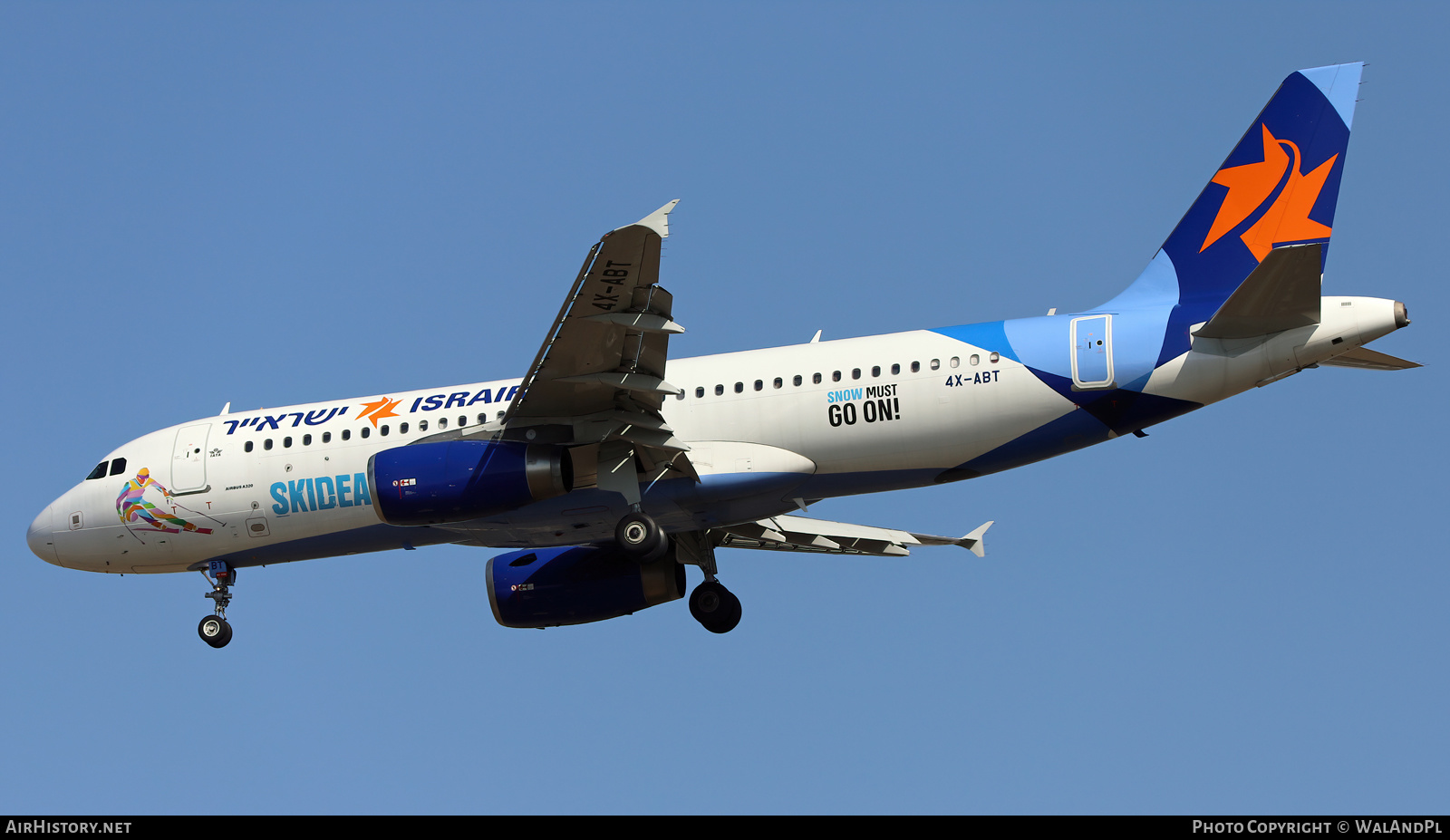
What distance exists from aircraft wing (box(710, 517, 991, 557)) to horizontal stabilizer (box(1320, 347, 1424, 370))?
307 inches

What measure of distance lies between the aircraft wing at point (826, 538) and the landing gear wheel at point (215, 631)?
9.21 metres

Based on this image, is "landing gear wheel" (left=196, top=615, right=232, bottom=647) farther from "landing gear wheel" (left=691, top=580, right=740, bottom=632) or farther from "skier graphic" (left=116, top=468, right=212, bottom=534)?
"landing gear wheel" (left=691, top=580, right=740, bottom=632)

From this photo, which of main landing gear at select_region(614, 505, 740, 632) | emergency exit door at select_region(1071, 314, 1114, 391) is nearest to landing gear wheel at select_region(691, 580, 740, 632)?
main landing gear at select_region(614, 505, 740, 632)

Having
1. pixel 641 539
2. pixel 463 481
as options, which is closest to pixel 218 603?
pixel 463 481

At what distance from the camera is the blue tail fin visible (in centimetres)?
2411

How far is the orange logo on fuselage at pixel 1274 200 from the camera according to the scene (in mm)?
24125

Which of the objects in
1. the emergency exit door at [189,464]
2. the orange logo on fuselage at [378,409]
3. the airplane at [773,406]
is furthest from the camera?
the emergency exit door at [189,464]

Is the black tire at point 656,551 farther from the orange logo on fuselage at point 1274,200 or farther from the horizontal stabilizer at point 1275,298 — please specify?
the orange logo on fuselage at point 1274,200

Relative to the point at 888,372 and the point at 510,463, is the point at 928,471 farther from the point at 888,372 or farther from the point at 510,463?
the point at 510,463

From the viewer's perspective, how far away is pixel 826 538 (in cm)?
3027

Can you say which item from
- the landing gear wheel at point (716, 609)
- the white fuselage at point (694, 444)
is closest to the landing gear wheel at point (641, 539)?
the white fuselage at point (694, 444)

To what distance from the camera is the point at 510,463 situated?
2342cm
